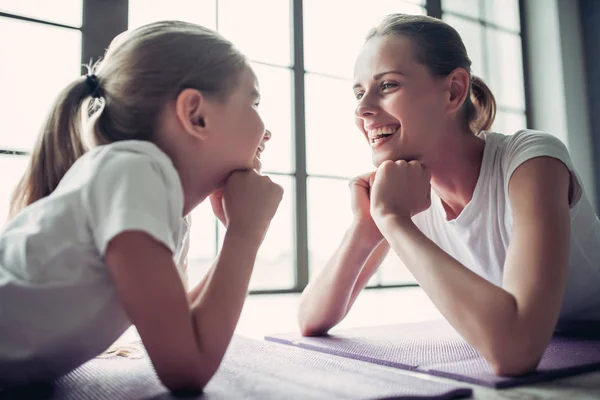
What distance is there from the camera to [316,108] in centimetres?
320

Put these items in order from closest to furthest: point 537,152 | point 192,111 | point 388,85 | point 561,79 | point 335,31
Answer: point 192,111 < point 537,152 < point 388,85 < point 335,31 < point 561,79

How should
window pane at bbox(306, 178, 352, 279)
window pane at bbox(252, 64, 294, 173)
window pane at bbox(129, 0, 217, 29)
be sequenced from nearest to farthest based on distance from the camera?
window pane at bbox(129, 0, 217, 29), window pane at bbox(252, 64, 294, 173), window pane at bbox(306, 178, 352, 279)

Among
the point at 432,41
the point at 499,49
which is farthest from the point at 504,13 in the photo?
the point at 432,41

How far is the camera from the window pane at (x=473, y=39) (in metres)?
3.97

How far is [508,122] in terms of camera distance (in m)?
4.17

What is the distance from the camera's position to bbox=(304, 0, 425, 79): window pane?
3.22m

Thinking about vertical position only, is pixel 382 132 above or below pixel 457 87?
below

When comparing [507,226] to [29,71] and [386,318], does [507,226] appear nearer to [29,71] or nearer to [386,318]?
[386,318]

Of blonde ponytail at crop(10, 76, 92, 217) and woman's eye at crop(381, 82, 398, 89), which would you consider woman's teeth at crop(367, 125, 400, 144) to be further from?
blonde ponytail at crop(10, 76, 92, 217)

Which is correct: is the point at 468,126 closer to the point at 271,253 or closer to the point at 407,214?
the point at 407,214

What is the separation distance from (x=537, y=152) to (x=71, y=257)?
86cm

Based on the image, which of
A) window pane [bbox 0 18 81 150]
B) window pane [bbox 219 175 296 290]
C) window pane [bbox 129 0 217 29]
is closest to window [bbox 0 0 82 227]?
window pane [bbox 0 18 81 150]

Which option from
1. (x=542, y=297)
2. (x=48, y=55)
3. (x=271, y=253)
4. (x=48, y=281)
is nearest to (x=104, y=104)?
(x=48, y=281)

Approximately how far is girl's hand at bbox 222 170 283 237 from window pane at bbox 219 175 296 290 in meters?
1.90
